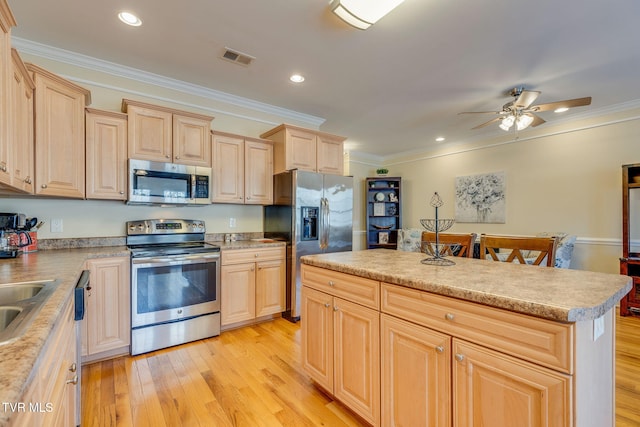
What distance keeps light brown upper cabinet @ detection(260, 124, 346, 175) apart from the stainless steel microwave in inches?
36.1

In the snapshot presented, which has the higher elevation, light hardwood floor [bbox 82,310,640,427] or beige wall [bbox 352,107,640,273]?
beige wall [bbox 352,107,640,273]

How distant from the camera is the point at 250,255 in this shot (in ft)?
10.6

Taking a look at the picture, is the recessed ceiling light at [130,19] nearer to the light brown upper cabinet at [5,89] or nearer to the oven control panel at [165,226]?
the light brown upper cabinet at [5,89]

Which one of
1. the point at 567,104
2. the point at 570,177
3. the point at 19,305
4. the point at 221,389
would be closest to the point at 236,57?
the point at 19,305

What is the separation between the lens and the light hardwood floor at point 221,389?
5.83ft

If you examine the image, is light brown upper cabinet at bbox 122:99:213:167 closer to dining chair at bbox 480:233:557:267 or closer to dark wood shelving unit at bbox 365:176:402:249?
dining chair at bbox 480:233:557:267

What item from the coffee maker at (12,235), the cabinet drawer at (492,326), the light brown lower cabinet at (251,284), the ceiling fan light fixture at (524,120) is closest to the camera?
the cabinet drawer at (492,326)

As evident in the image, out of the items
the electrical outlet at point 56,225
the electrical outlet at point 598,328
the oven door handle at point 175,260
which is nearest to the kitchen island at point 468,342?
the electrical outlet at point 598,328

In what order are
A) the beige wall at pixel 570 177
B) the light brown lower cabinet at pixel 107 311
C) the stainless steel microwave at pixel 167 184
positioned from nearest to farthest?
the light brown lower cabinet at pixel 107 311
the stainless steel microwave at pixel 167 184
the beige wall at pixel 570 177

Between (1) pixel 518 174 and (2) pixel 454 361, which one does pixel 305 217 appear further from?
(1) pixel 518 174

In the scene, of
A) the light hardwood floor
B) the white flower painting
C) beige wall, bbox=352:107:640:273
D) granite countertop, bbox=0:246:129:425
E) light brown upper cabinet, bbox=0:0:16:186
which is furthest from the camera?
the white flower painting

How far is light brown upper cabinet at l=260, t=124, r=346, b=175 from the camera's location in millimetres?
3570

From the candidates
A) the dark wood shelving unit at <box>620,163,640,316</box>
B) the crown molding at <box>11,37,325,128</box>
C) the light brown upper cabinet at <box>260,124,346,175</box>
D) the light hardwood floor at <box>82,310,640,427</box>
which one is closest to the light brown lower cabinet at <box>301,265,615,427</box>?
the light hardwood floor at <box>82,310,640,427</box>

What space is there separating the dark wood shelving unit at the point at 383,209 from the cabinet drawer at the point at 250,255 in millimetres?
3438
